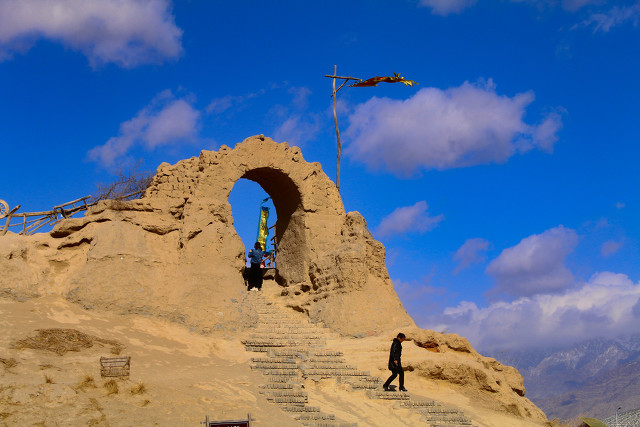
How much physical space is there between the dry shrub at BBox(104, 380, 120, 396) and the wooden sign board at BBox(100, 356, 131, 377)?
0.83 feet

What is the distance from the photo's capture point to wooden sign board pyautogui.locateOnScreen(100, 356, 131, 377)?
10469 mm

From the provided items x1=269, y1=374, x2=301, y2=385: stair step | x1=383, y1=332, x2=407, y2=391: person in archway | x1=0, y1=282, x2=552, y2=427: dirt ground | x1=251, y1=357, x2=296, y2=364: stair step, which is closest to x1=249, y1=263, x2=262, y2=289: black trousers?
x1=0, y1=282, x2=552, y2=427: dirt ground

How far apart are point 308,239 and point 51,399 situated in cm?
902

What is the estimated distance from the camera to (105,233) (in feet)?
49.8

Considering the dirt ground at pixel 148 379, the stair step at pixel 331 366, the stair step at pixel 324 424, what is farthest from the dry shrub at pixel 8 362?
the stair step at pixel 331 366

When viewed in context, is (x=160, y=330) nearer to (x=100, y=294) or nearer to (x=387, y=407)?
(x=100, y=294)

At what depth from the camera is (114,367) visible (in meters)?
10.5

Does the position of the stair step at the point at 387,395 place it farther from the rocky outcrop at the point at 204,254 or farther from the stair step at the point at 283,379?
the rocky outcrop at the point at 204,254

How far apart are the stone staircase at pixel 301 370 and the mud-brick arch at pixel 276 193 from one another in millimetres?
1985

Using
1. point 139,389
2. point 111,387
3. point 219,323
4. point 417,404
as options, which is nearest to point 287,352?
point 219,323

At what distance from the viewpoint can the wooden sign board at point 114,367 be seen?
1047 cm

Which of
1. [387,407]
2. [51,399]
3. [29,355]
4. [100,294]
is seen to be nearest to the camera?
[51,399]

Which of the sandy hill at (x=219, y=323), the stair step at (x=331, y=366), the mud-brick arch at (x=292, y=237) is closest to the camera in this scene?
the sandy hill at (x=219, y=323)

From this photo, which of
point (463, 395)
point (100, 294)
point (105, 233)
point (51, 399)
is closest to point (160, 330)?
point (100, 294)
